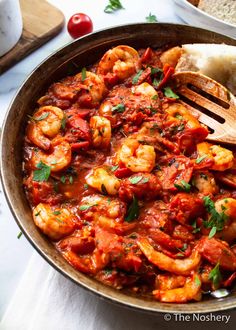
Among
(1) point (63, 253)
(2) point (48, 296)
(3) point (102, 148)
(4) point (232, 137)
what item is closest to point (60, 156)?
(3) point (102, 148)

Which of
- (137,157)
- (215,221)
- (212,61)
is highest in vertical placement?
(212,61)

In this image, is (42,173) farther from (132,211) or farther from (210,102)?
(210,102)

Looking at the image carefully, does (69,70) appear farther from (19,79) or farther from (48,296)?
(48,296)

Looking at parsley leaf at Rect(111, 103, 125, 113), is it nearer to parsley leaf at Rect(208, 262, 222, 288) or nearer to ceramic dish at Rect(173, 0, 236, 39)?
ceramic dish at Rect(173, 0, 236, 39)

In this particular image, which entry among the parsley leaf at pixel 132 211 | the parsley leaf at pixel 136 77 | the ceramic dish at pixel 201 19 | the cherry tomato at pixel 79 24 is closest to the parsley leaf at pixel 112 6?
the cherry tomato at pixel 79 24

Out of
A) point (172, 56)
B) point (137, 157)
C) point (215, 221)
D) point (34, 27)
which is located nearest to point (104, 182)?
point (137, 157)

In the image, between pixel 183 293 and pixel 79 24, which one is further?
pixel 79 24

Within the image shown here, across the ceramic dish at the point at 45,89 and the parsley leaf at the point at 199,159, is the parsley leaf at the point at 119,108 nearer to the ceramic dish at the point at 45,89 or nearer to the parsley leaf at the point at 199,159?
the ceramic dish at the point at 45,89
